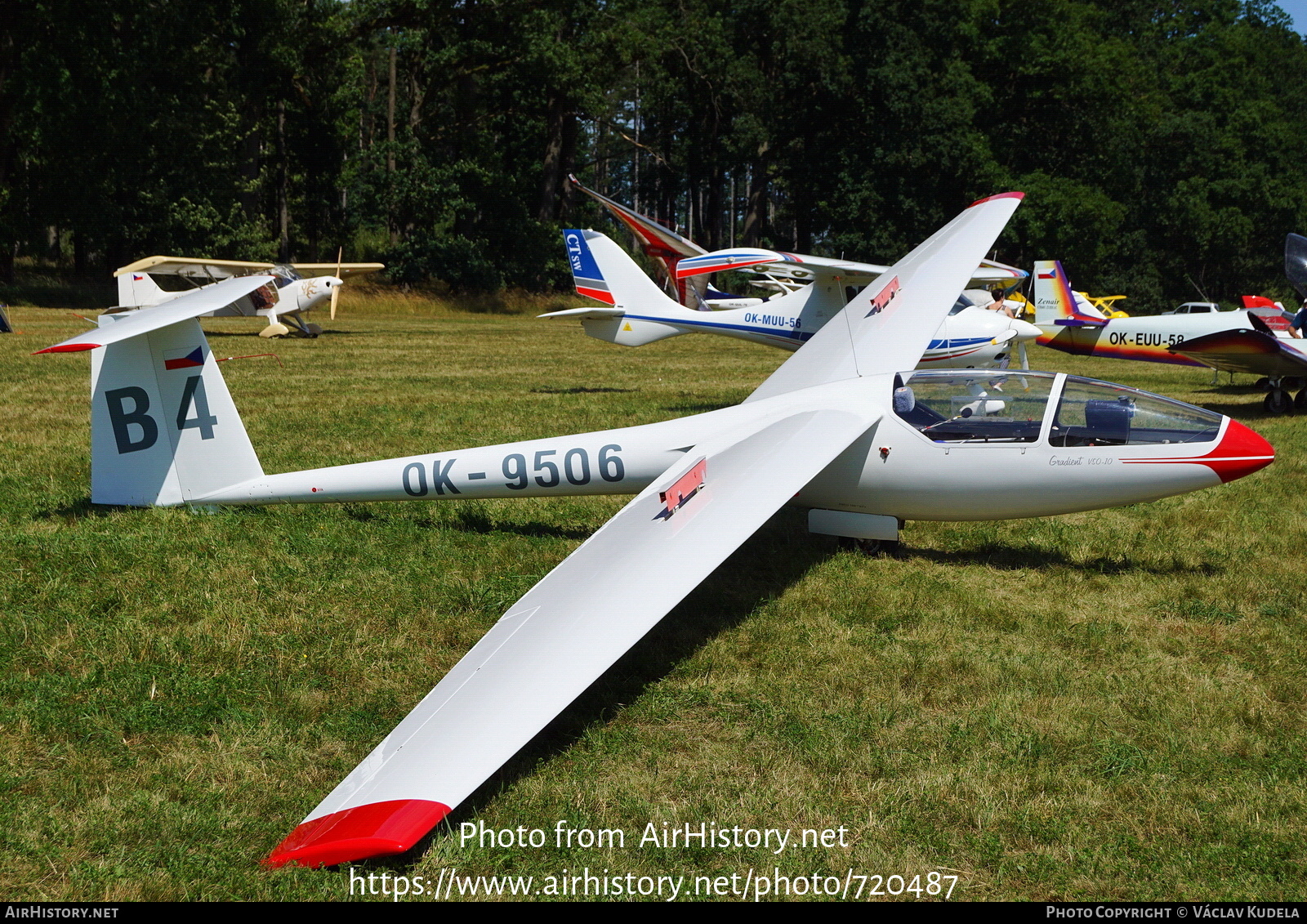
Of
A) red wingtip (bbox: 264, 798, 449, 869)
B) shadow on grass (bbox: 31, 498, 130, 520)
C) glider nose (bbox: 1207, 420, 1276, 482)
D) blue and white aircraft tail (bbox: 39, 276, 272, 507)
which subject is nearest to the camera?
red wingtip (bbox: 264, 798, 449, 869)

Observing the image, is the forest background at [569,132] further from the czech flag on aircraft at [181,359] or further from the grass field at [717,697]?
the czech flag on aircraft at [181,359]

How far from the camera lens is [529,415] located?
13961 mm

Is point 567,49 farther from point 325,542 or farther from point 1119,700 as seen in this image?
point 1119,700

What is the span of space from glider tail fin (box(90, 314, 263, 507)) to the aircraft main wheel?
49.3ft

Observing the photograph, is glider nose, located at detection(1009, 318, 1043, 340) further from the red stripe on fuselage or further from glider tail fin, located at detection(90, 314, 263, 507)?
glider tail fin, located at detection(90, 314, 263, 507)

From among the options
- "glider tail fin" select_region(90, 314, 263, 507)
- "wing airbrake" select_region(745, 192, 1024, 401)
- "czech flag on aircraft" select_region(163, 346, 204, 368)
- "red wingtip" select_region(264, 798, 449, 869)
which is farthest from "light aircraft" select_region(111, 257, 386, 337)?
"red wingtip" select_region(264, 798, 449, 869)

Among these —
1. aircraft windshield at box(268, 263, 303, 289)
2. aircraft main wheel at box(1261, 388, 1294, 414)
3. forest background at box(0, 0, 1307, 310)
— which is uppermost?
forest background at box(0, 0, 1307, 310)

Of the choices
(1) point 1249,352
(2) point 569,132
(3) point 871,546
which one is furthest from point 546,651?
(2) point 569,132

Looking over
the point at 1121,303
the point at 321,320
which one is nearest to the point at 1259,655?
the point at 321,320

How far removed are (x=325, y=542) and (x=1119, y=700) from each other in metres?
5.46

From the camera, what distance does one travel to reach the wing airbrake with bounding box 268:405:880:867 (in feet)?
11.3

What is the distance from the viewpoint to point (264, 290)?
26.7m

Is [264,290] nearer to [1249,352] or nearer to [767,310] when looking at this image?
[767,310]

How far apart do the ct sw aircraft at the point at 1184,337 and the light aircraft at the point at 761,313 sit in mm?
2761
